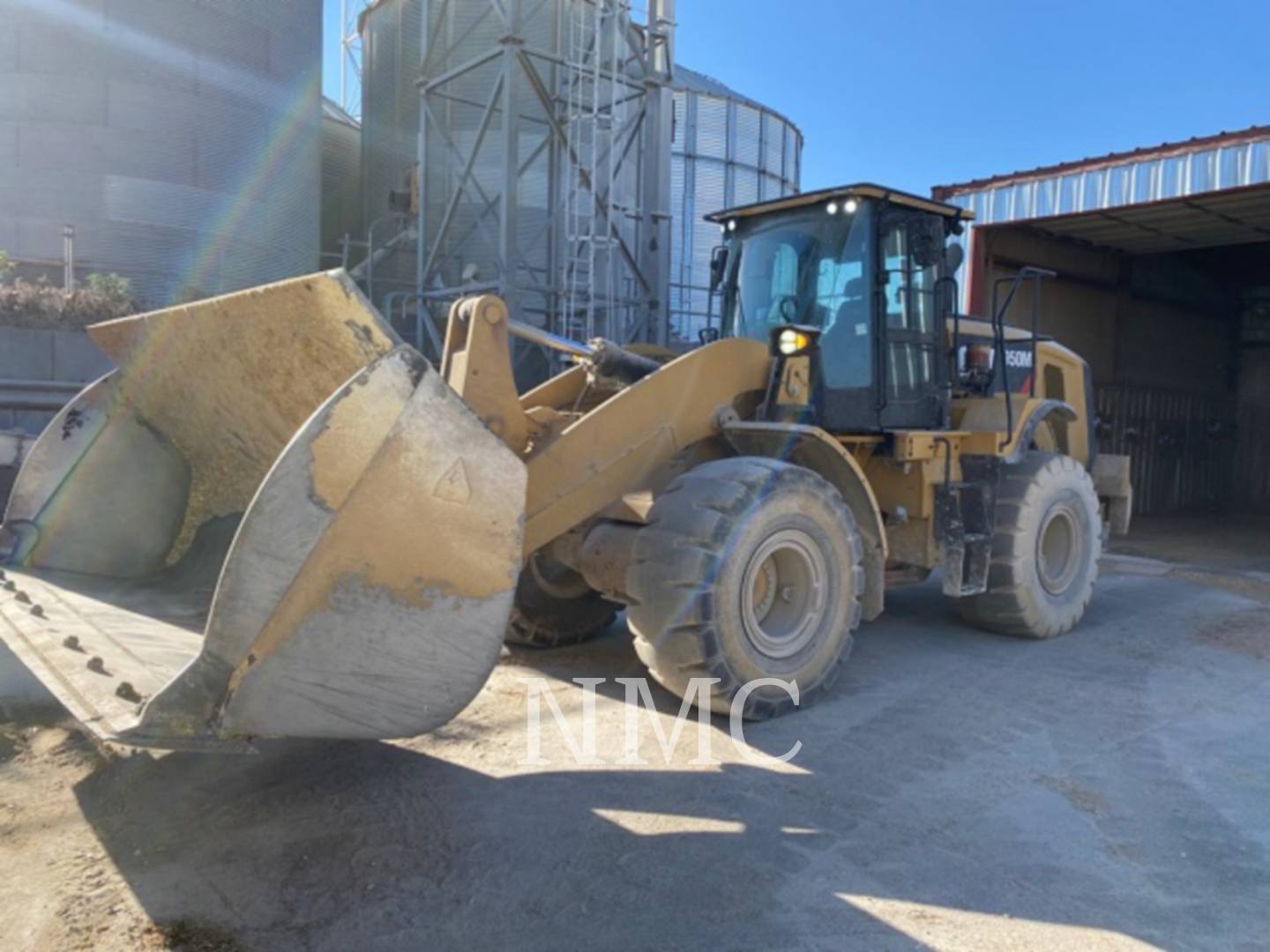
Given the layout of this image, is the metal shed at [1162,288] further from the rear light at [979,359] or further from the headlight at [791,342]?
the headlight at [791,342]

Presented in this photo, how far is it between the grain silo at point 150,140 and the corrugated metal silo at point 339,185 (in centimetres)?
275

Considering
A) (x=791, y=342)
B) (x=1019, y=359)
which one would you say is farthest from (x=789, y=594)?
(x=1019, y=359)

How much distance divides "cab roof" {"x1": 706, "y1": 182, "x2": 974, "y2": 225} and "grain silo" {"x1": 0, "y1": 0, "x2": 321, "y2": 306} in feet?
33.7

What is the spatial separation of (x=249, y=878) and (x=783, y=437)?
323 cm

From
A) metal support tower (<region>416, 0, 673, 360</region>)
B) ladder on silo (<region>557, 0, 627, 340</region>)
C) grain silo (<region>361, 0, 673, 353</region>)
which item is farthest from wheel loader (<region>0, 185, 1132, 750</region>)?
metal support tower (<region>416, 0, 673, 360</region>)

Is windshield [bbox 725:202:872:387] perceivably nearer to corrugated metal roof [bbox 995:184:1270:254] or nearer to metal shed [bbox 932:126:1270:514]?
metal shed [bbox 932:126:1270:514]

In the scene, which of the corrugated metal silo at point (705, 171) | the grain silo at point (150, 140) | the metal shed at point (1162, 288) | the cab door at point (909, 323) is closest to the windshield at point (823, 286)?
the cab door at point (909, 323)

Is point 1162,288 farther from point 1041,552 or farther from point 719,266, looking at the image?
point 719,266

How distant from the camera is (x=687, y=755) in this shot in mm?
4234

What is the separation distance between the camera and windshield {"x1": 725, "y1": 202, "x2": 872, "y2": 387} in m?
5.84

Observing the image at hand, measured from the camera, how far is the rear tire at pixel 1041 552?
6.49m

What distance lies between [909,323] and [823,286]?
633mm

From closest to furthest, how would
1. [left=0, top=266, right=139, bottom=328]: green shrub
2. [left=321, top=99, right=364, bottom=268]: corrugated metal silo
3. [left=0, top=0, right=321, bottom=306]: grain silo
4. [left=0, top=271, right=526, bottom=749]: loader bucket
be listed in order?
[left=0, top=271, right=526, bottom=749]: loader bucket < [left=0, top=266, right=139, bottom=328]: green shrub < [left=0, top=0, right=321, bottom=306]: grain silo < [left=321, top=99, right=364, bottom=268]: corrugated metal silo

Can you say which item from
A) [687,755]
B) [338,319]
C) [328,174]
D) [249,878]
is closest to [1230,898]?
[687,755]
